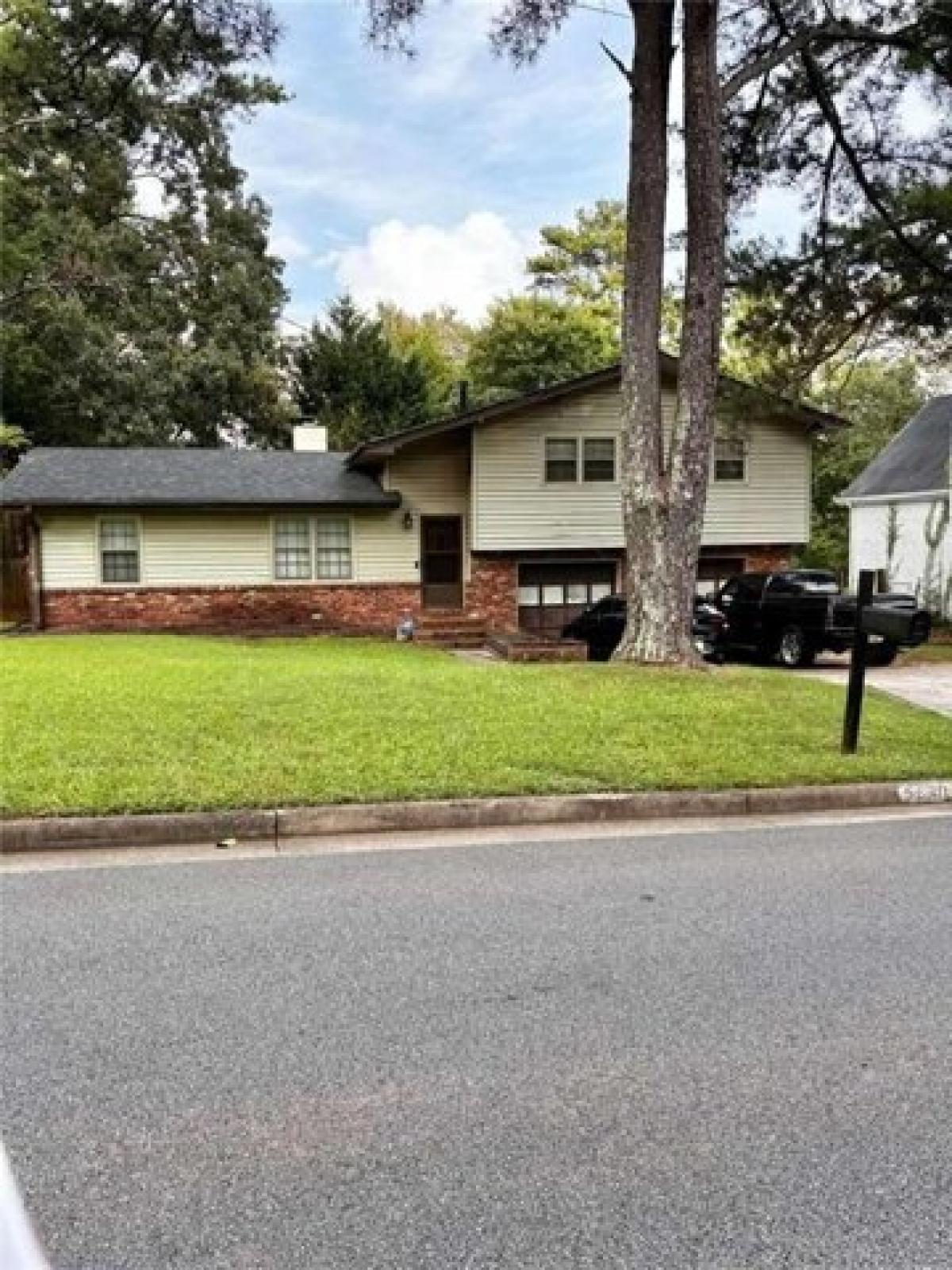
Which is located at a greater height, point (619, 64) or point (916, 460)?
point (619, 64)

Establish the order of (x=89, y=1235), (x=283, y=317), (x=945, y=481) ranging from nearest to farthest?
(x=89, y=1235), (x=945, y=481), (x=283, y=317)

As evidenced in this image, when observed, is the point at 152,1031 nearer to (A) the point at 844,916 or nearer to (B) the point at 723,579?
(A) the point at 844,916

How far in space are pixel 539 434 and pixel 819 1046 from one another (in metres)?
19.4

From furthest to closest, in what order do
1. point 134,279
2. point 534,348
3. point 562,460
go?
point 534,348, point 134,279, point 562,460

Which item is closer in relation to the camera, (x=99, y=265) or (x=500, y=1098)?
(x=500, y=1098)

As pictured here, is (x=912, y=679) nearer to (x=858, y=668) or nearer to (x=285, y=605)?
(x=858, y=668)

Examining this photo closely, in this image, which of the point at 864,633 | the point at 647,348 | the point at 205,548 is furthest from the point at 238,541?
the point at 864,633

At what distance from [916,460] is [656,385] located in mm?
18076

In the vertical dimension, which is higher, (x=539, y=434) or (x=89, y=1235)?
(x=539, y=434)

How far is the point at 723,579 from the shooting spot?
78.1 feet

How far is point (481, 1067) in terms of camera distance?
3371mm

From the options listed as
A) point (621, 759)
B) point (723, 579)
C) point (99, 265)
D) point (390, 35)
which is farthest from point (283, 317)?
point (621, 759)

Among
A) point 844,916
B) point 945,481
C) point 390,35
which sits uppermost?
point 390,35

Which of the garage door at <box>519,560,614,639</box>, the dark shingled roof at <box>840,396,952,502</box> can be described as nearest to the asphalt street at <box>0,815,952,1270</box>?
the garage door at <box>519,560,614,639</box>
